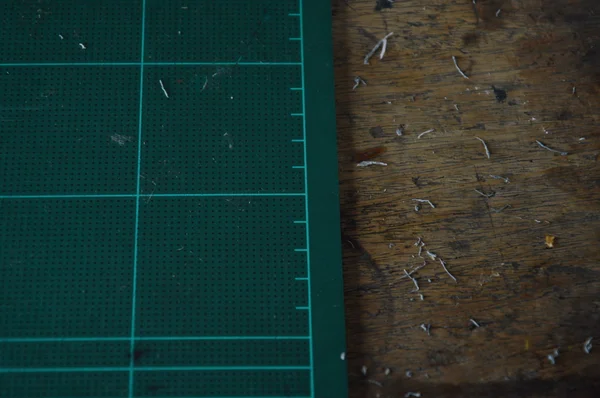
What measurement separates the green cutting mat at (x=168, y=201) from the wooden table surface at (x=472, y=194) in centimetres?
15

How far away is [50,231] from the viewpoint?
7.54ft

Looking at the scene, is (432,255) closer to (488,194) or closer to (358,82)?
(488,194)

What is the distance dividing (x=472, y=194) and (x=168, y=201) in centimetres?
134

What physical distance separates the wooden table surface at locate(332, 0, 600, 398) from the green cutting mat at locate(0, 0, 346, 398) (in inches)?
5.8

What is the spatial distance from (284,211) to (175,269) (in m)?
0.53

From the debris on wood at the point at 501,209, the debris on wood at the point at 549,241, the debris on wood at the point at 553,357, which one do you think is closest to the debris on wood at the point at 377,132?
the debris on wood at the point at 501,209

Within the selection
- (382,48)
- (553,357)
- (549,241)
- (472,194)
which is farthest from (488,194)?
(382,48)

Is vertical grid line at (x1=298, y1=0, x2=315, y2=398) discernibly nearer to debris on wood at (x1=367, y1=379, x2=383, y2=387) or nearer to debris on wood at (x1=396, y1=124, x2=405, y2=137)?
debris on wood at (x1=367, y1=379, x2=383, y2=387)

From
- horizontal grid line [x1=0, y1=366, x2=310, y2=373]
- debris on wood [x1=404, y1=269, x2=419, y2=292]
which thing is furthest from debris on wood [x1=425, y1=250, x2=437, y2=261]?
horizontal grid line [x1=0, y1=366, x2=310, y2=373]

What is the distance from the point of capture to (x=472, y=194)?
2387 mm

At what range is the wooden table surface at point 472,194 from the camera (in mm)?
2238

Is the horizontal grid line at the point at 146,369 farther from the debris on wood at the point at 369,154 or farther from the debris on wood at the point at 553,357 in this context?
the debris on wood at the point at 553,357

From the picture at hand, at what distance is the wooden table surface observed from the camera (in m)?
2.24

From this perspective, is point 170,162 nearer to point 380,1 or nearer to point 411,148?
point 411,148
